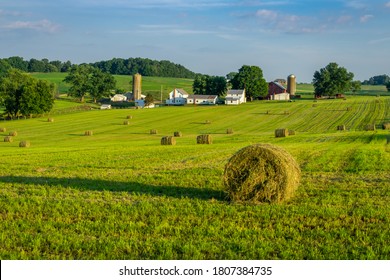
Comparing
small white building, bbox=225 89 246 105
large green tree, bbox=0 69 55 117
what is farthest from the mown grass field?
small white building, bbox=225 89 246 105

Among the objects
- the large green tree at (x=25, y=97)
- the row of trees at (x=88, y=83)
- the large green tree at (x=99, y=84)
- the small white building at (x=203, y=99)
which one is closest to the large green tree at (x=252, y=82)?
the small white building at (x=203, y=99)

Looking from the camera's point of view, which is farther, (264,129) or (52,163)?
(264,129)

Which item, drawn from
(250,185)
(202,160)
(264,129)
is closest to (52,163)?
(202,160)

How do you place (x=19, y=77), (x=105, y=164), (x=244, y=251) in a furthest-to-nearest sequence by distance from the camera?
1. (x=19, y=77)
2. (x=105, y=164)
3. (x=244, y=251)

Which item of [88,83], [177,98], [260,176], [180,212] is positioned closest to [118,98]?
[88,83]

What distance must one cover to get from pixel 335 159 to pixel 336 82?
113234 millimetres

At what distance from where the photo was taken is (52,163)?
24094mm

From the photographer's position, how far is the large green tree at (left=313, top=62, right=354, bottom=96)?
5103 inches

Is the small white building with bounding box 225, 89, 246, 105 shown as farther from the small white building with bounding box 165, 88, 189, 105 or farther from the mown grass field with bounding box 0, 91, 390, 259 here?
the mown grass field with bounding box 0, 91, 390, 259

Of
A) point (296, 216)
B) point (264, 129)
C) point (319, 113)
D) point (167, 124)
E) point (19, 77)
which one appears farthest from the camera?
point (19, 77)

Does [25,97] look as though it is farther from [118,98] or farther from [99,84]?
[118,98]

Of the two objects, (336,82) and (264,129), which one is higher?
(336,82)

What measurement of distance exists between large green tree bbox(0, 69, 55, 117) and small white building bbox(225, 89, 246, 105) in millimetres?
47207
